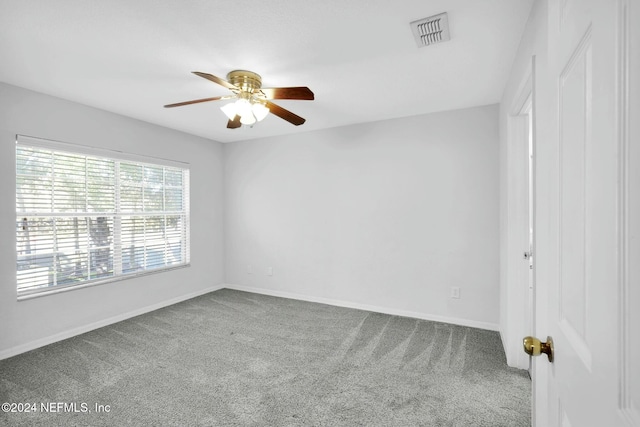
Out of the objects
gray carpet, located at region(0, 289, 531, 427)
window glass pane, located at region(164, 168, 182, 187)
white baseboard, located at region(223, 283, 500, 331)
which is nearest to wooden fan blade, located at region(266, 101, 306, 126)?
gray carpet, located at region(0, 289, 531, 427)

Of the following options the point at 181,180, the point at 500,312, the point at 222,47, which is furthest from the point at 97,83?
the point at 500,312

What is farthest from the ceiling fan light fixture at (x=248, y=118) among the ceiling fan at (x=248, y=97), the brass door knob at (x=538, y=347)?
the brass door knob at (x=538, y=347)

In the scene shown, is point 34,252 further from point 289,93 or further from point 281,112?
point 289,93

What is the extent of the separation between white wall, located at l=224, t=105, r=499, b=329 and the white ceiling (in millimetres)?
604

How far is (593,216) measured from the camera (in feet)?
1.81

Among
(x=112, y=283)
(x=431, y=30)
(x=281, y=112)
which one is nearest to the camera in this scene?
(x=431, y=30)

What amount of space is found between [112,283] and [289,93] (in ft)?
10.0

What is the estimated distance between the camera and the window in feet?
9.47

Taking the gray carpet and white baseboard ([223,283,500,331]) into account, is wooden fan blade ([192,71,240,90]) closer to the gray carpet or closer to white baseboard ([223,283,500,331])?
the gray carpet

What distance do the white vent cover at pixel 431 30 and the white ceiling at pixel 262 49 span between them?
5cm

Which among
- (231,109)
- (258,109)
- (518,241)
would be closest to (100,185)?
(231,109)

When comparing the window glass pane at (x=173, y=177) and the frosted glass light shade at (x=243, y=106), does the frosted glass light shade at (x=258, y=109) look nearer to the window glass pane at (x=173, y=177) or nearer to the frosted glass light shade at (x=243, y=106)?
the frosted glass light shade at (x=243, y=106)

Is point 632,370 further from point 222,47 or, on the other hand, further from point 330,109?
point 330,109

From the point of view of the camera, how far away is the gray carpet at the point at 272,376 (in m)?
1.95
